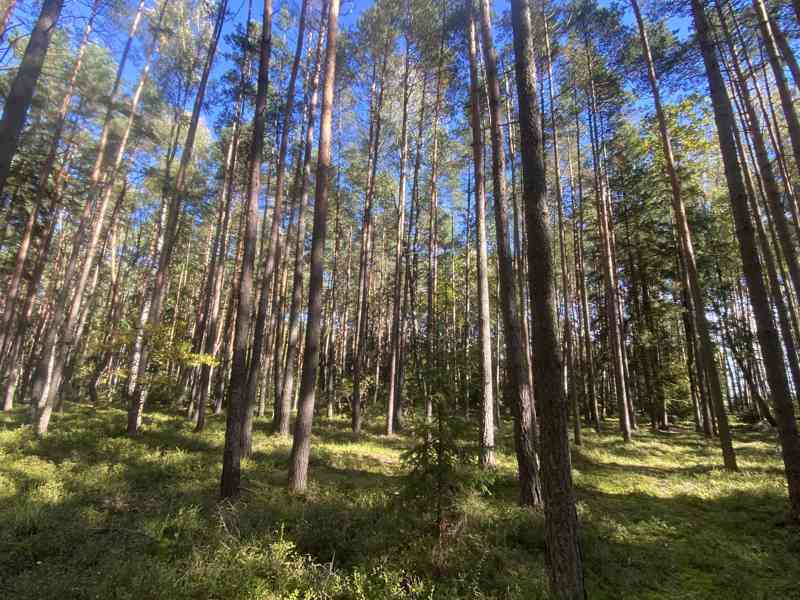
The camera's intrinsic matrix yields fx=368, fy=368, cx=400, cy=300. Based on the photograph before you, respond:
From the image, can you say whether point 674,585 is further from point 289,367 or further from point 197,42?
point 197,42

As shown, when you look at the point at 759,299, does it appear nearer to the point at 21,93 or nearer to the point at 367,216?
the point at 21,93

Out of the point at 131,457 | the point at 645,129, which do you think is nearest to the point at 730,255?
the point at 645,129

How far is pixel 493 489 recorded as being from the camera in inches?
353

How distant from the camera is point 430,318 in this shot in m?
17.2

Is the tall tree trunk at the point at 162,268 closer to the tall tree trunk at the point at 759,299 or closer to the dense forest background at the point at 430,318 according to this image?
the dense forest background at the point at 430,318

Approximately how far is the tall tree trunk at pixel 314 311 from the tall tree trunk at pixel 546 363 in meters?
5.24

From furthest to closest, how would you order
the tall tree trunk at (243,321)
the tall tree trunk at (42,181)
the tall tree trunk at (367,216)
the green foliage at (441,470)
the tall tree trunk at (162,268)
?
the tall tree trunk at (367,216)
the tall tree trunk at (42,181)
the tall tree trunk at (162,268)
the tall tree trunk at (243,321)
the green foliage at (441,470)

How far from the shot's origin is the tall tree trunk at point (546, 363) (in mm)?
3975

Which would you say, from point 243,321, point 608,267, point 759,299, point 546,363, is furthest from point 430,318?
point 546,363

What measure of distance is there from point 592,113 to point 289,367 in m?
16.7

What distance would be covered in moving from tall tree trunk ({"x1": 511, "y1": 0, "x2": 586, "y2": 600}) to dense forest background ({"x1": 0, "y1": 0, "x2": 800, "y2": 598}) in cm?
3

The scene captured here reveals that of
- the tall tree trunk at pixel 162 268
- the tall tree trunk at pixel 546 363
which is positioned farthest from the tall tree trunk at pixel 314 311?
the tall tree trunk at pixel 162 268

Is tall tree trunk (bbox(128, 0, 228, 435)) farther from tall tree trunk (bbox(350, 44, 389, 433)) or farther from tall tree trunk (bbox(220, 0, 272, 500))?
tall tree trunk (bbox(350, 44, 389, 433))

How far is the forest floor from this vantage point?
424cm
